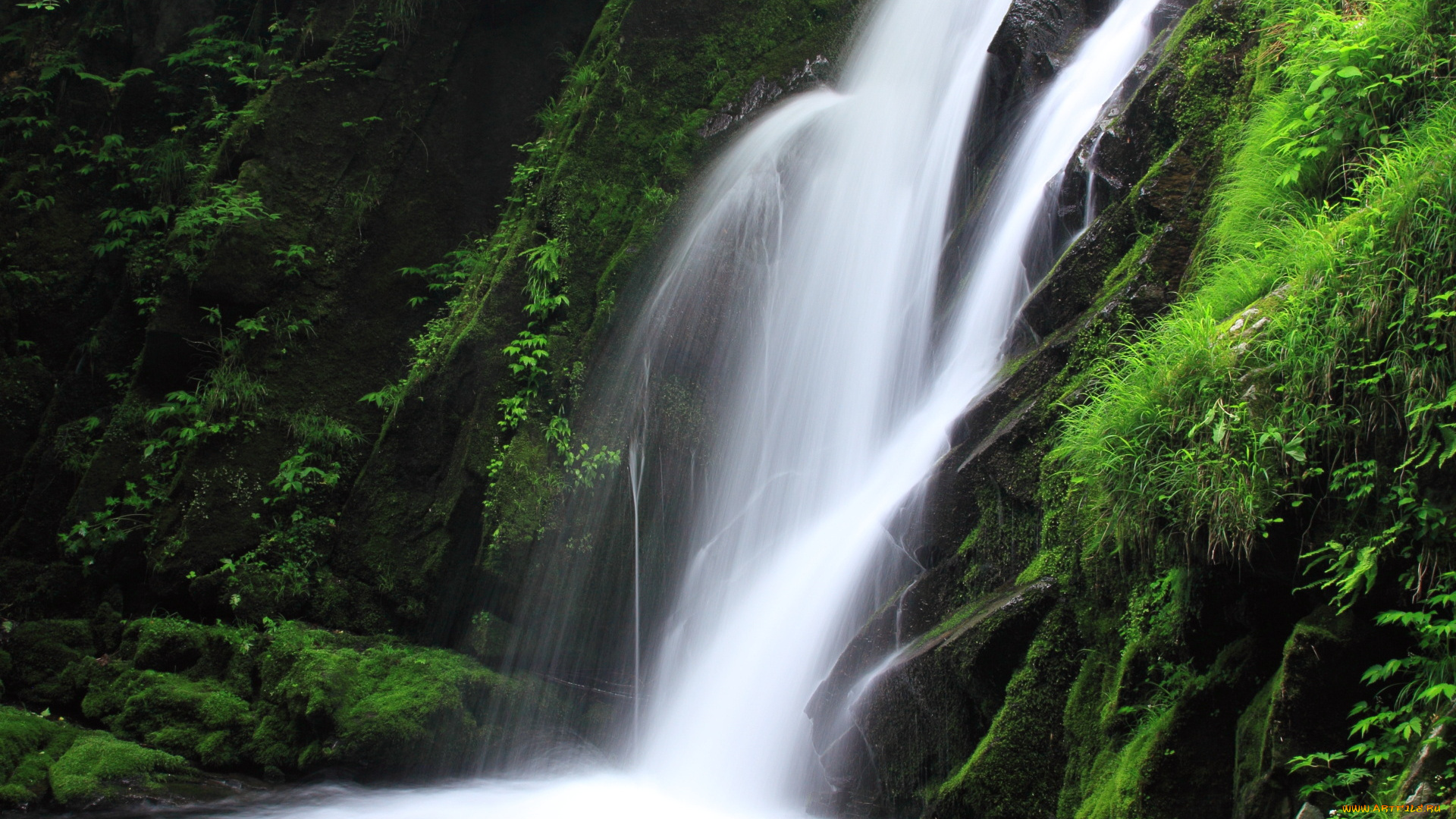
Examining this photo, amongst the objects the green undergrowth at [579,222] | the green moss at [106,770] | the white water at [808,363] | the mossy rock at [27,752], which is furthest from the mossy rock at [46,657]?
the green undergrowth at [579,222]

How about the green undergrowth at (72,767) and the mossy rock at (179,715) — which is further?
the mossy rock at (179,715)

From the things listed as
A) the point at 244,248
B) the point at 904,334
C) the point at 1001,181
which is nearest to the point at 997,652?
the point at 904,334

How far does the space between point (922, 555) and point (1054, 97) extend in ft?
14.6

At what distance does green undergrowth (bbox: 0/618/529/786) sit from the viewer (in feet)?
20.6

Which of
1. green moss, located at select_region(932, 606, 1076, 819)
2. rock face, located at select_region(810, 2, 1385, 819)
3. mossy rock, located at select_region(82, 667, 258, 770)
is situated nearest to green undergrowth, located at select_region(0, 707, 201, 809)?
mossy rock, located at select_region(82, 667, 258, 770)

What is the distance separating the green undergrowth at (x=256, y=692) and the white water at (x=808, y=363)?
459 mm

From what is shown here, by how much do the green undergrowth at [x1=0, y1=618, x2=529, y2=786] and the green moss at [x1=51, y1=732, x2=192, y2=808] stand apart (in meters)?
0.04

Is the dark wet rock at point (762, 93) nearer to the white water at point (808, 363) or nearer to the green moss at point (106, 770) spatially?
the white water at point (808, 363)

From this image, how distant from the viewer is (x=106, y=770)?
18.6ft

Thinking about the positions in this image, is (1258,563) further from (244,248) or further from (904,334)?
(244,248)

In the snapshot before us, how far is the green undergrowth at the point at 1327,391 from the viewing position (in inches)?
113

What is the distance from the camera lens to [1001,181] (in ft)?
22.9

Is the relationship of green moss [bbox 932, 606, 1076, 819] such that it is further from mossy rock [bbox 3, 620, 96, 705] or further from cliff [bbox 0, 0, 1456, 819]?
mossy rock [bbox 3, 620, 96, 705]

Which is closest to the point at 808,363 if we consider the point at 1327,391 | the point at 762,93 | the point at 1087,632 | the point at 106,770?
the point at 762,93
